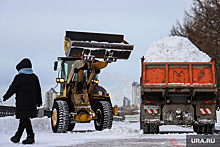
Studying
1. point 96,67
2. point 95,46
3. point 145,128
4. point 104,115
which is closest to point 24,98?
point 95,46

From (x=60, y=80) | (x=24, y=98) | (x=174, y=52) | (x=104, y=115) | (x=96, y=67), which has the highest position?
(x=174, y=52)

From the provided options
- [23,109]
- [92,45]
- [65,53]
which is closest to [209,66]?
[92,45]

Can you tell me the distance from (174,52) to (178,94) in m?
1.74

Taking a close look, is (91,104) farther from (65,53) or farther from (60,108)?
(65,53)

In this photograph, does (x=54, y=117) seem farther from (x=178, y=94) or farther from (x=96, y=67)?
(x=178, y=94)

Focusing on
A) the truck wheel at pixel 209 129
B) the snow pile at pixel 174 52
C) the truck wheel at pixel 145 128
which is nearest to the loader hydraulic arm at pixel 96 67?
the snow pile at pixel 174 52

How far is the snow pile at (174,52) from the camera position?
43.0ft

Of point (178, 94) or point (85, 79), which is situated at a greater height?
point (85, 79)

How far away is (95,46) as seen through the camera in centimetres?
1277

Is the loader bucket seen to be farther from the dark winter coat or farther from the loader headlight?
the dark winter coat

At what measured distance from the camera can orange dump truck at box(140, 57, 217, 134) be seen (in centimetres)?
1218

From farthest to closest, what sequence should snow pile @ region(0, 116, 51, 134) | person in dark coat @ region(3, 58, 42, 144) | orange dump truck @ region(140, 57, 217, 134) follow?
snow pile @ region(0, 116, 51, 134) → orange dump truck @ region(140, 57, 217, 134) → person in dark coat @ region(3, 58, 42, 144)

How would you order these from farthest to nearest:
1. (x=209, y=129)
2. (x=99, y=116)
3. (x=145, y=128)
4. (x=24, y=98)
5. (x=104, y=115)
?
(x=99, y=116) < (x=104, y=115) < (x=145, y=128) < (x=209, y=129) < (x=24, y=98)

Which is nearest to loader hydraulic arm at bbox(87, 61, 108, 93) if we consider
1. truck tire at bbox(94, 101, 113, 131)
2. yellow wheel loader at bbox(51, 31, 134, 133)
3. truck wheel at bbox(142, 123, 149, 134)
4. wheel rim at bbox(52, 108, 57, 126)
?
yellow wheel loader at bbox(51, 31, 134, 133)
